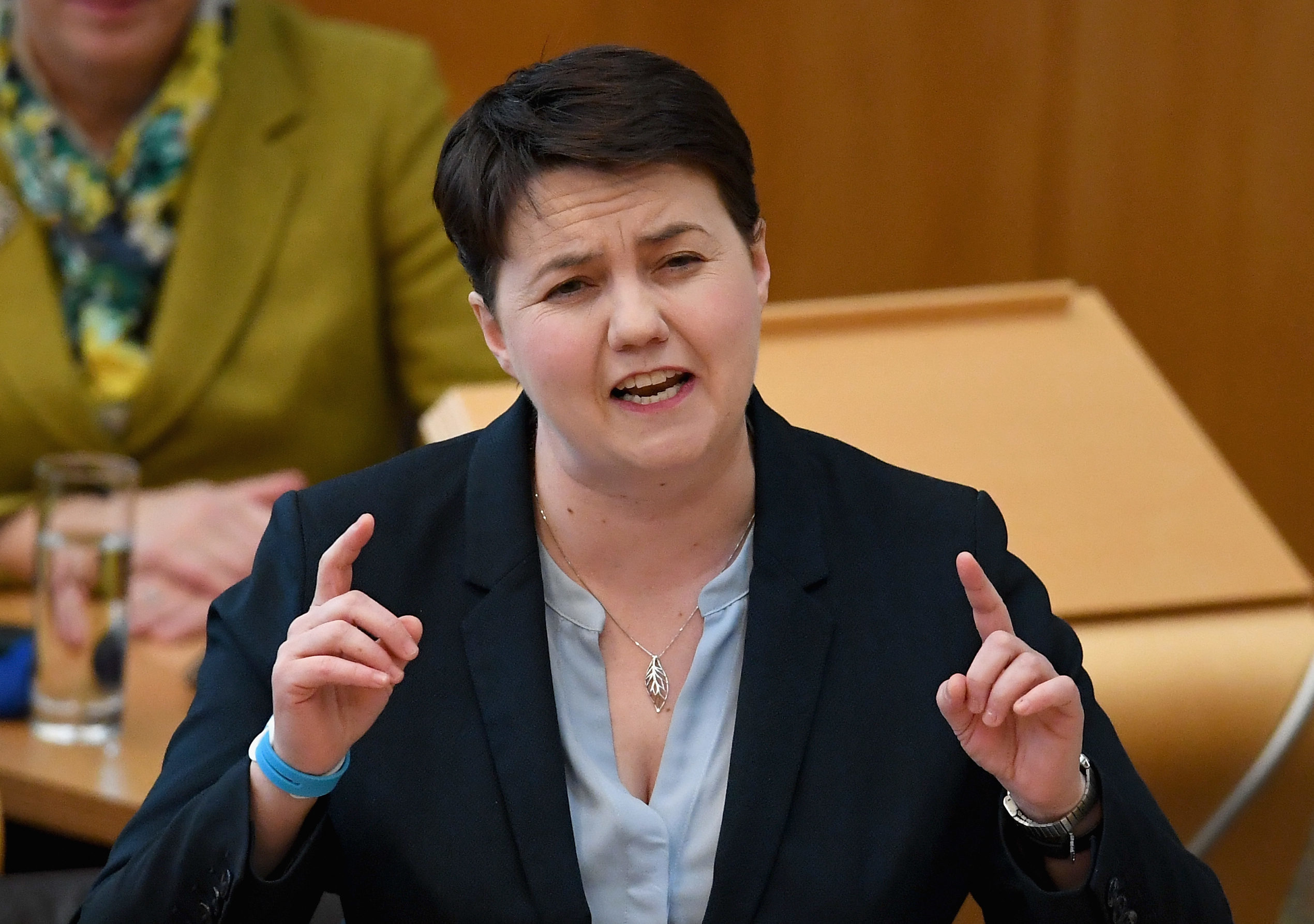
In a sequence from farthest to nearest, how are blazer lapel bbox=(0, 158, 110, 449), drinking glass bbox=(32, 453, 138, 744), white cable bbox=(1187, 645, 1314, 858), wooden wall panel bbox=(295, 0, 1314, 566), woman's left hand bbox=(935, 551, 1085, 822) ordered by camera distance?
wooden wall panel bbox=(295, 0, 1314, 566)
blazer lapel bbox=(0, 158, 110, 449)
drinking glass bbox=(32, 453, 138, 744)
white cable bbox=(1187, 645, 1314, 858)
woman's left hand bbox=(935, 551, 1085, 822)

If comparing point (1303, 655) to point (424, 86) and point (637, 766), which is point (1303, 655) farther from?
point (424, 86)

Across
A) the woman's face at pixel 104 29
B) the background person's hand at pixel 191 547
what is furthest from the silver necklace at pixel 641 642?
the woman's face at pixel 104 29

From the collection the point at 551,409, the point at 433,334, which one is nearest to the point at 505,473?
the point at 551,409

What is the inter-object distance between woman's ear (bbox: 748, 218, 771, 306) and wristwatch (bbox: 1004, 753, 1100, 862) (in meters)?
0.48

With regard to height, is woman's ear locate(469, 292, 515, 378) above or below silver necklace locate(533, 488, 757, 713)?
above

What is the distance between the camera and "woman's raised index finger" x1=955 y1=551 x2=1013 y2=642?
1369 millimetres

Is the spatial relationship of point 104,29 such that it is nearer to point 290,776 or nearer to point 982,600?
point 290,776

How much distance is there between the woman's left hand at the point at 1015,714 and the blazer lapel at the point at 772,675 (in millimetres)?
146

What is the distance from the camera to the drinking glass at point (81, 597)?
1.89 meters

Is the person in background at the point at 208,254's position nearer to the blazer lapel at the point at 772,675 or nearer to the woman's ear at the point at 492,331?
the woman's ear at the point at 492,331

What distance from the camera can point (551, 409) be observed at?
1.49 meters

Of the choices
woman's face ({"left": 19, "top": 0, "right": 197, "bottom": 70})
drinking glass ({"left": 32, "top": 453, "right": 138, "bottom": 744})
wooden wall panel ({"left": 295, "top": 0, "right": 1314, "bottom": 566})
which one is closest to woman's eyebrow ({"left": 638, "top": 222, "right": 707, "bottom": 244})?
drinking glass ({"left": 32, "top": 453, "right": 138, "bottom": 744})

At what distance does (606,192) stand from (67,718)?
886 mm

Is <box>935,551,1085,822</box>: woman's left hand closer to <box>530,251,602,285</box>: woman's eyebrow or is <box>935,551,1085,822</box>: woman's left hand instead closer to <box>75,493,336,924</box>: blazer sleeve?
<box>530,251,602,285</box>: woman's eyebrow
